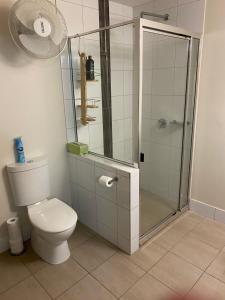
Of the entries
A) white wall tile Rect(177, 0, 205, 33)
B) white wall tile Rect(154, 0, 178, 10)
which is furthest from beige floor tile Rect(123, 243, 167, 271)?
white wall tile Rect(154, 0, 178, 10)

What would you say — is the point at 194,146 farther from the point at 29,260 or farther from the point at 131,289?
the point at 29,260

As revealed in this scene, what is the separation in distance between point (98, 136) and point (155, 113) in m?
0.62

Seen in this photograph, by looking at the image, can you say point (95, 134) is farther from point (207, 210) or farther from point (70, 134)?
point (207, 210)

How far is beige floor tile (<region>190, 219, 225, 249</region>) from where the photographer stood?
6.63ft

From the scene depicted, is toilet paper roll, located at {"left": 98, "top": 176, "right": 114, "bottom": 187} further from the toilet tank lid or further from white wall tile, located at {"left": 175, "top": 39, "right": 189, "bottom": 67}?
white wall tile, located at {"left": 175, "top": 39, "right": 189, "bottom": 67}

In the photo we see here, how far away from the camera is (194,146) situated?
7.58ft

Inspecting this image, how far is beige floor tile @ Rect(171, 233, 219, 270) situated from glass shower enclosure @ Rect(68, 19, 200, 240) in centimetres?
27

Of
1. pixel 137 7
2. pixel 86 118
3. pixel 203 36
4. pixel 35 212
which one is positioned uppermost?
pixel 137 7

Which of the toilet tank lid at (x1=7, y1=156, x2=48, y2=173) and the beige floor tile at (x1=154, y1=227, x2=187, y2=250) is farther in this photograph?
the beige floor tile at (x1=154, y1=227, x2=187, y2=250)

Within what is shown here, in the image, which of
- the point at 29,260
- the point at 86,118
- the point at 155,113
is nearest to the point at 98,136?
the point at 86,118

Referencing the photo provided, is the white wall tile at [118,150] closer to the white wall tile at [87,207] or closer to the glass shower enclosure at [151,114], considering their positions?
the glass shower enclosure at [151,114]

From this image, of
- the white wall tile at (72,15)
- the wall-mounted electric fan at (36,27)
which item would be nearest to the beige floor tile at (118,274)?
the wall-mounted electric fan at (36,27)

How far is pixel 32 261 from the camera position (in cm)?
187

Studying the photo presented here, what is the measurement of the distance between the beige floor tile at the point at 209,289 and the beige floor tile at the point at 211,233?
401 millimetres
